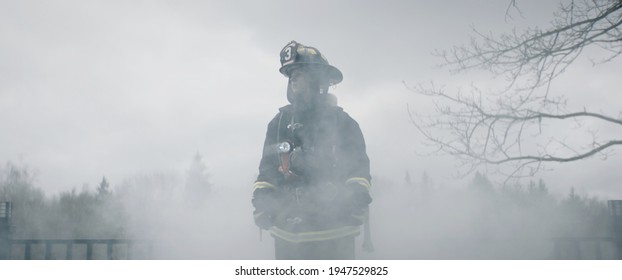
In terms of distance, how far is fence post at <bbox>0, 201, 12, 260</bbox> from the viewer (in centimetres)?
657

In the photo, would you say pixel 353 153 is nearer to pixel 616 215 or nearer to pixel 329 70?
pixel 329 70

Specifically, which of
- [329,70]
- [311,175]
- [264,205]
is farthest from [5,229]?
[329,70]

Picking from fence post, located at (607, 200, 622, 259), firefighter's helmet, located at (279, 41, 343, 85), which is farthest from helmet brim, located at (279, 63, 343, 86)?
fence post, located at (607, 200, 622, 259)

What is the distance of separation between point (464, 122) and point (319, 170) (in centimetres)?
241

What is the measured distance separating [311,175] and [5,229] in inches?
226

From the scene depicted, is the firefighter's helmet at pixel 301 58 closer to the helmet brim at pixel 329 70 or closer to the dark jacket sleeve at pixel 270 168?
the helmet brim at pixel 329 70

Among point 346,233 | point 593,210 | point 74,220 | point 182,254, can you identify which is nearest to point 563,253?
point 593,210

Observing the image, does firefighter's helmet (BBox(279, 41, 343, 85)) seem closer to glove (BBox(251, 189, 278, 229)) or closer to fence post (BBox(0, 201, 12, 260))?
glove (BBox(251, 189, 278, 229))

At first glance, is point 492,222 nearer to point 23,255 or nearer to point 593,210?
point 593,210

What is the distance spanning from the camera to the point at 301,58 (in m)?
→ 3.45

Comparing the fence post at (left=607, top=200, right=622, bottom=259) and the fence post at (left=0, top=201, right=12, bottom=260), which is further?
the fence post at (left=0, top=201, right=12, bottom=260)

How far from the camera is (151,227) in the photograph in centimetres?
838

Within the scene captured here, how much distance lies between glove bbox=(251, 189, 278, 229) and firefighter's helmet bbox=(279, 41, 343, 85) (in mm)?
984

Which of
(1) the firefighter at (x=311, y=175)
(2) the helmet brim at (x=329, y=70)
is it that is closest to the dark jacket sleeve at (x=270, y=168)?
(1) the firefighter at (x=311, y=175)
